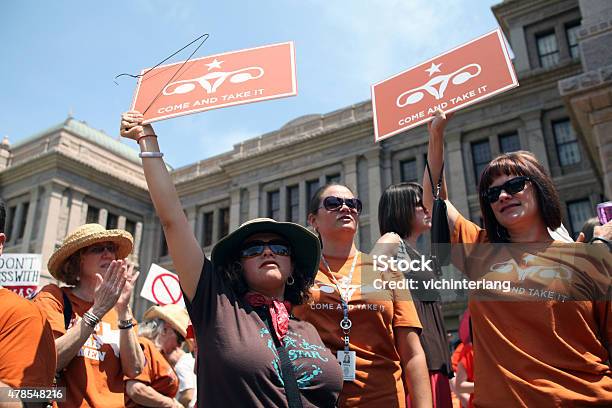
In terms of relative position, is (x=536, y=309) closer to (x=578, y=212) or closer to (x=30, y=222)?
(x=578, y=212)

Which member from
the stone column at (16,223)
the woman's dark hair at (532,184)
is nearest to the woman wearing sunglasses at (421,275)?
the woman's dark hair at (532,184)

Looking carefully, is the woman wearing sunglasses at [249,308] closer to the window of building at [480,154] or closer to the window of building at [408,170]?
the window of building at [480,154]

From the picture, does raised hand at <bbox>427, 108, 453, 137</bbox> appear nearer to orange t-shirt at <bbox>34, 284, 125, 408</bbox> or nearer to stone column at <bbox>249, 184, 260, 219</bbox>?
orange t-shirt at <bbox>34, 284, 125, 408</bbox>

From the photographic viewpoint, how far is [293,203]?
912 inches

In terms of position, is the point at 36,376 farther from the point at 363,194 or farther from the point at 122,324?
the point at 363,194

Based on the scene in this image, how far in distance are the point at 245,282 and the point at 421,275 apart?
124 centimetres

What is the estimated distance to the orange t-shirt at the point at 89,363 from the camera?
2.81 m

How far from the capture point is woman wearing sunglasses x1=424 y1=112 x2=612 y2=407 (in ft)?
6.55

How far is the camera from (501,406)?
2.04m

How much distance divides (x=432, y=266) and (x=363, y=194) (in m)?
18.3

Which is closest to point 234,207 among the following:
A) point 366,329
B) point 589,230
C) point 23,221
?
point 23,221

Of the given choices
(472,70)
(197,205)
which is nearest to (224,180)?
(197,205)

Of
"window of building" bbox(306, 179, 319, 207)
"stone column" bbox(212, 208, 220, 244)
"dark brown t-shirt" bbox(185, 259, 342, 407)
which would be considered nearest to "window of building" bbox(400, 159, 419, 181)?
"window of building" bbox(306, 179, 319, 207)

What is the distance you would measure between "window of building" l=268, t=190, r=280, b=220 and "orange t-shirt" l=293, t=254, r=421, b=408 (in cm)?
2056
